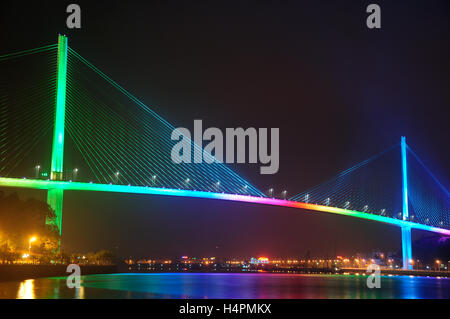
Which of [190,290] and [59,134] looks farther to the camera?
[59,134]

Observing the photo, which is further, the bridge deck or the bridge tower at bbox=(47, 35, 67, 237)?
the bridge deck

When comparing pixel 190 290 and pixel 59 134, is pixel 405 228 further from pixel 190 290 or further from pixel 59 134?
pixel 190 290

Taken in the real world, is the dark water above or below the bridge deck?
below

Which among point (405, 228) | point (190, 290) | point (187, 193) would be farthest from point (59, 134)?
point (405, 228)

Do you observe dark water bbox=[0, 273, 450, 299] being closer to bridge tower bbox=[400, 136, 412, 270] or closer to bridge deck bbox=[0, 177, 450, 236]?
bridge deck bbox=[0, 177, 450, 236]

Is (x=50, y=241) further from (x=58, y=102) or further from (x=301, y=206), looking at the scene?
(x=301, y=206)

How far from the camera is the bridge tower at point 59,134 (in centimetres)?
3650

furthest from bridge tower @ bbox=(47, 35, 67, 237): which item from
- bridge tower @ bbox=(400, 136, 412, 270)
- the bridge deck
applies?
bridge tower @ bbox=(400, 136, 412, 270)

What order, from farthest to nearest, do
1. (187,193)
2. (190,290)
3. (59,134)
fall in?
(187,193) → (59,134) → (190,290)

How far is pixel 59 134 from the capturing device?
120 feet

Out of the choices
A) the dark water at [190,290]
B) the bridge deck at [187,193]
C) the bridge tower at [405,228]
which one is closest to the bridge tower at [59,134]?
the bridge deck at [187,193]

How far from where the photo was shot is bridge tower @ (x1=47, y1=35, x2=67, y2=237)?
3650cm

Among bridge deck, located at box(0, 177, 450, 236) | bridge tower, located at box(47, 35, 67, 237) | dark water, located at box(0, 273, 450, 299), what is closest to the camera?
dark water, located at box(0, 273, 450, 299)
